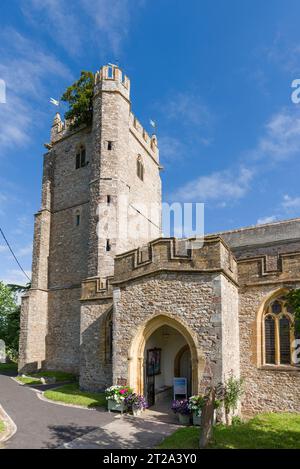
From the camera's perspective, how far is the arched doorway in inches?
390

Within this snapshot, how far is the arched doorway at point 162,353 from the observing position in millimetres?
9906

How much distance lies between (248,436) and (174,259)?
4995mm

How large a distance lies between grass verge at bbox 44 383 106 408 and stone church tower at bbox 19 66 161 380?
5.42m

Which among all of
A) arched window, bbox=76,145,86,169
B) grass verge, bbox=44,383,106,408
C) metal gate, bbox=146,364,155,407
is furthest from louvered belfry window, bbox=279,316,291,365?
arched window, bbox=76,145,86,169

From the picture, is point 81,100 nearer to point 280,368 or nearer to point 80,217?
point 80,217

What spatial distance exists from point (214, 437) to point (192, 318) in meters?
3.16

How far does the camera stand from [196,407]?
30.3 ft

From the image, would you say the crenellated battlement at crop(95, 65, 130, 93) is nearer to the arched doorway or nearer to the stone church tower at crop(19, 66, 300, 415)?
the stone church tower at crop(19, 66, 300, 415)

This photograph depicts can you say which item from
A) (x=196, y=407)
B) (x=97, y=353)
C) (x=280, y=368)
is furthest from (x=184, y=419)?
(x=97, y=353)

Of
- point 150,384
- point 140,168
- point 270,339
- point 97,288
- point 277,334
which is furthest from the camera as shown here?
point 140,168

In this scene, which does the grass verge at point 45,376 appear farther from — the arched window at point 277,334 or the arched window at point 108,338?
the arched window at point 277,334

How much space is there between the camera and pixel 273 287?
11.7 meters

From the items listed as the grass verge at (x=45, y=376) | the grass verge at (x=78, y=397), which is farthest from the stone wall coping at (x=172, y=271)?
the grass verge at (x=45, y=376)

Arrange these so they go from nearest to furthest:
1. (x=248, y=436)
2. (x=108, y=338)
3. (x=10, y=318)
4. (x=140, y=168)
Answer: (x=248, y=436) < (x=108, y=338) < (x=140, y=168) < (x=10, y=318)
